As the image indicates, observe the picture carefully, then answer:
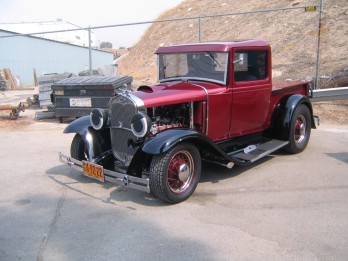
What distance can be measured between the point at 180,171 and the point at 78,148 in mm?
1684

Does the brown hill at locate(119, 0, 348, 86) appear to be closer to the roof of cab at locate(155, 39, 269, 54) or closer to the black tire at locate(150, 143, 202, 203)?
the roof of cab at locate(155, 39, 269, 54)

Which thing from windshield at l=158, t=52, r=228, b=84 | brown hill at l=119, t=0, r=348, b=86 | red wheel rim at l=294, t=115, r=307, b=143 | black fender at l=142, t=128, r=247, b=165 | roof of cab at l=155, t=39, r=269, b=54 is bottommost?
red wheel rim at l=294, t=115, r=307, b=143

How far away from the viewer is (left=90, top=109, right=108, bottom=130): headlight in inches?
191

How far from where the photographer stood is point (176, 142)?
3.99m

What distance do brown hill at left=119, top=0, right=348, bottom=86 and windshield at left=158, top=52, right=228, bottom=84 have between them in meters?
5.09

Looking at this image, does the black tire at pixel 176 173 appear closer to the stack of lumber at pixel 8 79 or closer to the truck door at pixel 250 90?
the truck door at pixel 250 90

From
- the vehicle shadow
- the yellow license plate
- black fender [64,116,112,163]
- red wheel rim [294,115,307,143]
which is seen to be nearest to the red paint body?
the vehicle shadow

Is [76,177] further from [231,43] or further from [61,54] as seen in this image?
[61,54]

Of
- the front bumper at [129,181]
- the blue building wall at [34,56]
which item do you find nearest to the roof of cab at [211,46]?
the front bumper at [129,181]

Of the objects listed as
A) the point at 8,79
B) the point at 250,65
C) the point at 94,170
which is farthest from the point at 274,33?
the point at 94,170

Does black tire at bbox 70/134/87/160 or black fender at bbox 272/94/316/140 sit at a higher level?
black fender at bbox 272/94/316/140

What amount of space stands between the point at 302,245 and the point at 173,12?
87.0 feet

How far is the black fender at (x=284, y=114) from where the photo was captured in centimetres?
576

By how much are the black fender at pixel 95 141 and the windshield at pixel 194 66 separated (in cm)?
126
